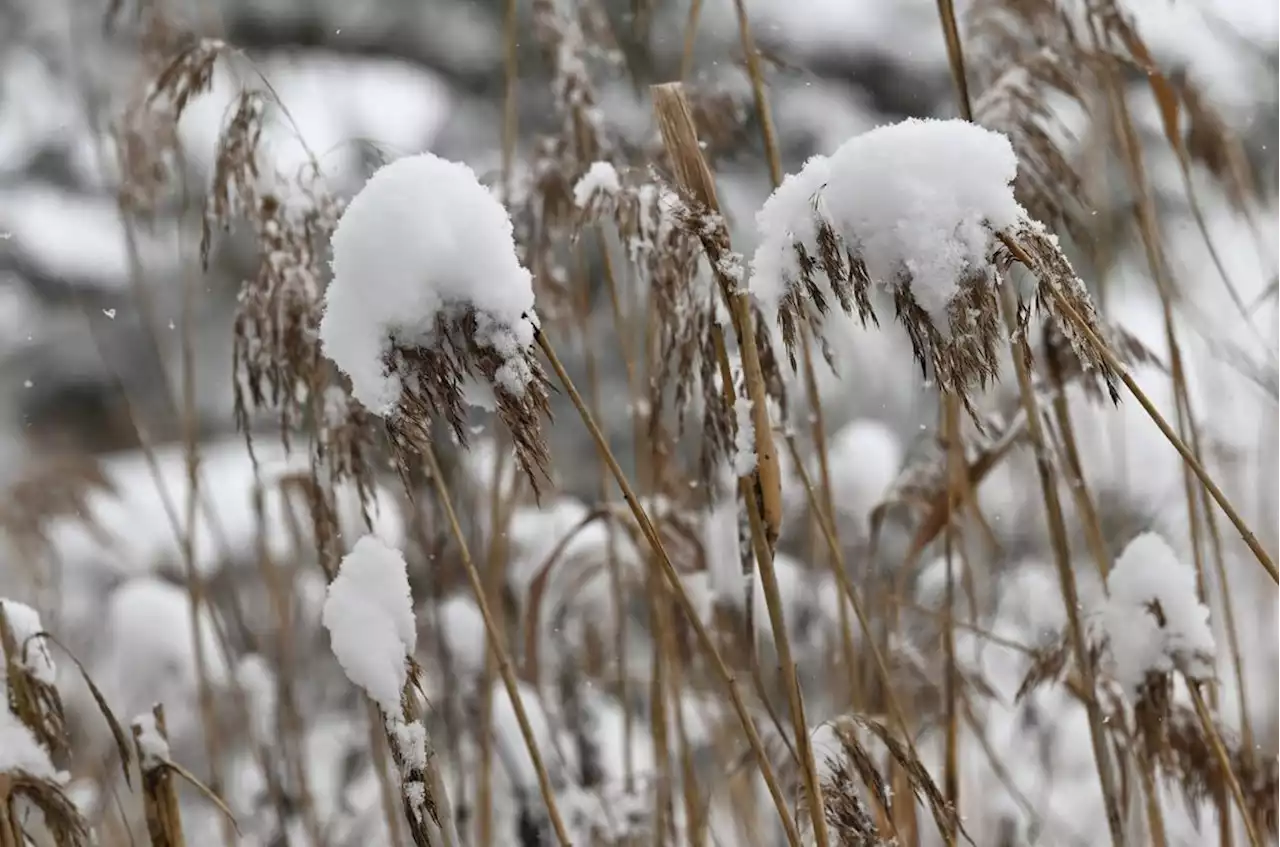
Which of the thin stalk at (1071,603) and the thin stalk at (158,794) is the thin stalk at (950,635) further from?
the thin stalk at (158,794)

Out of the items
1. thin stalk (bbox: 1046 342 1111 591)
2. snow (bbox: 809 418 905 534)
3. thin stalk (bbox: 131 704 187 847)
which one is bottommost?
thin stalk (bbox: 131 704 187 847)

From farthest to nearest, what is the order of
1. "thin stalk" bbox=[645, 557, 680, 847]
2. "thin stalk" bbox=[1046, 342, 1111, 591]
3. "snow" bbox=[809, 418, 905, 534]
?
"snow" bbox=[809, 418, 905, 534], "thin stalk" bbox=[645, 557, 680, 847], "thin stalk" bbox=[1046, 342, 1111, 591]

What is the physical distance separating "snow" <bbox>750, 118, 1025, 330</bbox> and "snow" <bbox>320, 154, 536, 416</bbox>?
12 cm

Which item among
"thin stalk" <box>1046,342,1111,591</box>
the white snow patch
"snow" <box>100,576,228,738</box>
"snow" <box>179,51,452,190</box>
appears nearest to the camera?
the white snow patch

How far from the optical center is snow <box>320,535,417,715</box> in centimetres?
54

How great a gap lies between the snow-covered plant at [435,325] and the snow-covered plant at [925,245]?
4.6 inches

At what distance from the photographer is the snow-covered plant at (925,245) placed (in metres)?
0.43

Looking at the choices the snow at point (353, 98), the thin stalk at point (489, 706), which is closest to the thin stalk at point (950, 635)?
the thin stalk at point (489, 706)

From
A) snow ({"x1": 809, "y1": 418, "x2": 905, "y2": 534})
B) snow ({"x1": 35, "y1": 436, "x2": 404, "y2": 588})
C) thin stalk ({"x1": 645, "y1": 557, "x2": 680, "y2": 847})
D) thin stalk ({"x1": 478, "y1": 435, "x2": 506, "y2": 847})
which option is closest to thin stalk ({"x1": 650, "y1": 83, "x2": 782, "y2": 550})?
snow ({"x1": 35, "y1": 436, "x2": 404, "y2": 588})

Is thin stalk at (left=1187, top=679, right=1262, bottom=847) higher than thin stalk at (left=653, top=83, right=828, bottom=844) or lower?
lower

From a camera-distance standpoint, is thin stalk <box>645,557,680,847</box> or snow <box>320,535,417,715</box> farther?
thin stalk <box>645,557,680,847</box>

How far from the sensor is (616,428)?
496cm

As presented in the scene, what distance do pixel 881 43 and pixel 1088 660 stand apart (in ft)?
17.8

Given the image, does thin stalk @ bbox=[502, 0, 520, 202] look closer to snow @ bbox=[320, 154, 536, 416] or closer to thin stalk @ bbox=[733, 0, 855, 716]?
thin stalk @ bbox=[733, 0, 855, 716]
